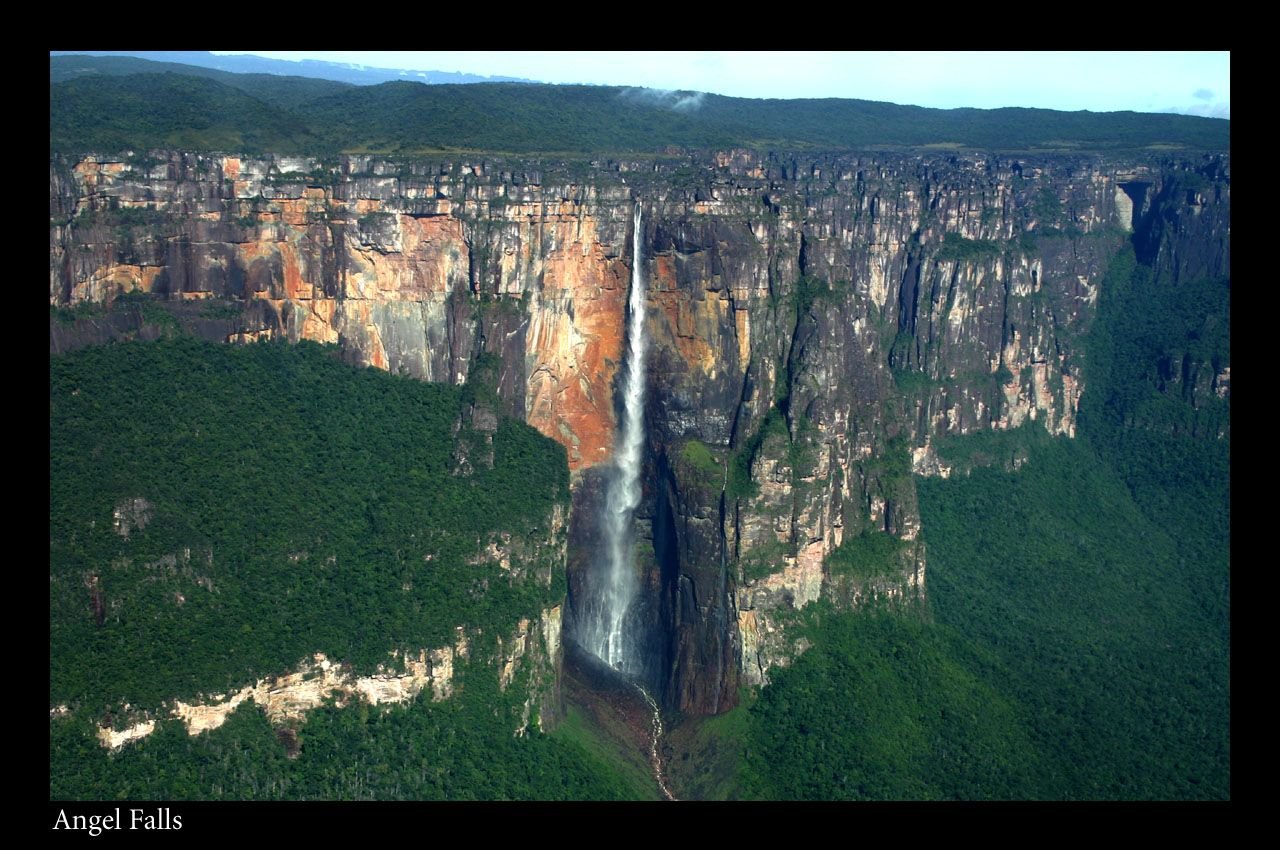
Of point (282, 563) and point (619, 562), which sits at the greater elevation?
point (282, 563)

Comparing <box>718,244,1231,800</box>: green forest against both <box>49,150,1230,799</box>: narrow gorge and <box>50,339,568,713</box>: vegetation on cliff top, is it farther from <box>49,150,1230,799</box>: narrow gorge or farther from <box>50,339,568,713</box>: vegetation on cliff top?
<box>50,339,568,713</box>: vegetation on cliff top

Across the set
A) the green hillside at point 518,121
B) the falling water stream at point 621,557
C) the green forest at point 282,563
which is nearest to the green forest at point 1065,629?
the falling water stream at point 621,557

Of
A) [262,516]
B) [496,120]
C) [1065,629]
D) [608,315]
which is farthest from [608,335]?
[1065,629]

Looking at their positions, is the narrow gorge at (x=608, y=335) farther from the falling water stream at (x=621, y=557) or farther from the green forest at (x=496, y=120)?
the green forest at (x=496, y=120)

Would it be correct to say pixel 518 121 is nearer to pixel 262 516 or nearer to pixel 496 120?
pixel 496 120

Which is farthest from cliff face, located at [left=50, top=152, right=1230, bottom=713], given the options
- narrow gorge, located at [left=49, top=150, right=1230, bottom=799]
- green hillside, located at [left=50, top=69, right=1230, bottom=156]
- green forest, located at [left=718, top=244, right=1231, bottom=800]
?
green hillside, located at [left=50, top=69, right=1230, bottom=156]

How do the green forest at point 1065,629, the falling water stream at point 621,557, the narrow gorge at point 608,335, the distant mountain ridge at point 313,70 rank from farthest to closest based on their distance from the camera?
the distant mountain ridge at point 313,70, the falling water stream at point 621,557, the narrow gorge at point 608,335, the green forest at point 1065,629
